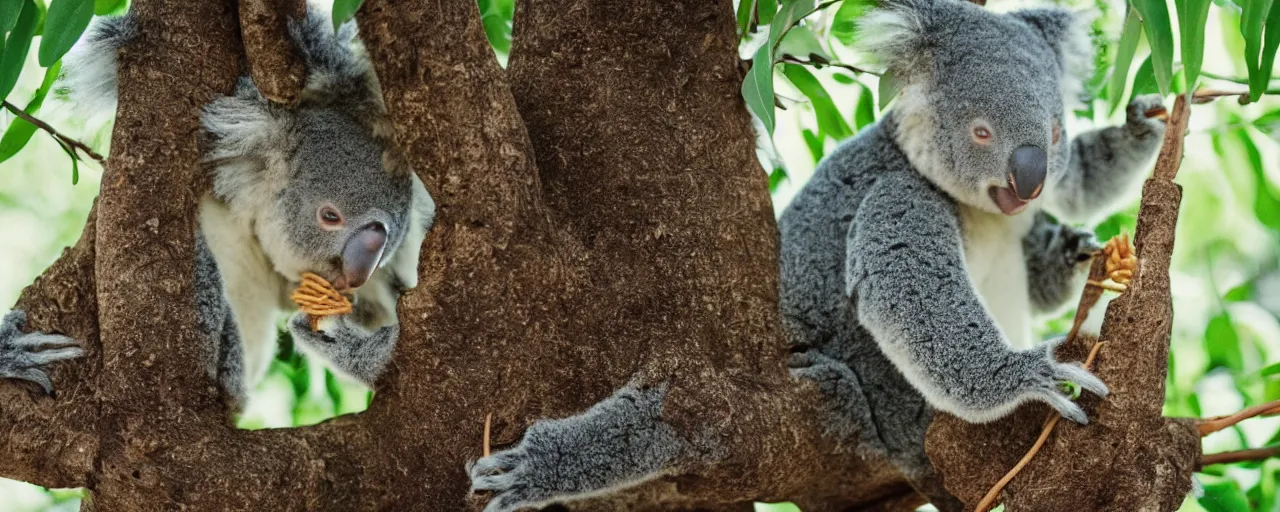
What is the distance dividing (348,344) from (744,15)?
1.46 metres

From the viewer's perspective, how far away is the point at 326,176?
3236 mm

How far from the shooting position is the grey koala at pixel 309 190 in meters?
3.09

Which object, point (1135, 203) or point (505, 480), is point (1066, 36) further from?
point (505, 480)

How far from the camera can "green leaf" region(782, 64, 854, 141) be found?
338 centimetres

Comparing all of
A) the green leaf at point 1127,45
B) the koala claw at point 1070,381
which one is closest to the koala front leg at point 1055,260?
the koala claw at point 1070,381

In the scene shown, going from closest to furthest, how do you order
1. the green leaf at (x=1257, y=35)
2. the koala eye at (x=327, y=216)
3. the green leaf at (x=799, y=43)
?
1. the green leaf at (x=1257, y=35)
2. the green leaf at (x=799, y=43)
3. the koala eye at (x=327, y=216)

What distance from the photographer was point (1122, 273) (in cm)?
274

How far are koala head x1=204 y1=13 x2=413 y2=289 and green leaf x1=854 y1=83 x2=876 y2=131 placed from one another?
157 cm

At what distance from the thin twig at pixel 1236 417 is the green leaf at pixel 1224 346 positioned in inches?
44.9

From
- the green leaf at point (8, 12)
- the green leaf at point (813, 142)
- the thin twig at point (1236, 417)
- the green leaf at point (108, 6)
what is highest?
the green leaf at point (8, 12)

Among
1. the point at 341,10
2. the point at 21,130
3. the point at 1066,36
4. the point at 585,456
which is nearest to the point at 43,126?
the point at 21,130

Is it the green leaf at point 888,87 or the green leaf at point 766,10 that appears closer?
the green leaf at point 766,10

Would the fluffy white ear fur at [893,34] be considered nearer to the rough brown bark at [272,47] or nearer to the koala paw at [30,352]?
the rough brown bark at [272,47]

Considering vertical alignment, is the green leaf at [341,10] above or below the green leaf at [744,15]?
above
